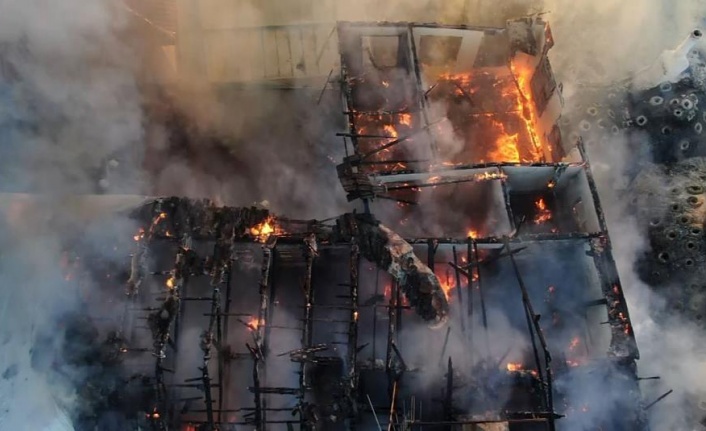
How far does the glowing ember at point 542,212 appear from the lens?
14.3m

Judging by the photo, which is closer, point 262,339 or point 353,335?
point 353,335

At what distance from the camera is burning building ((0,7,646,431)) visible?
11.8 metres

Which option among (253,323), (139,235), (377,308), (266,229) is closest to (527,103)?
(377,308)

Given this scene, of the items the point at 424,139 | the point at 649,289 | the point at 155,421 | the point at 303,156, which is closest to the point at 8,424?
the point at 155,421

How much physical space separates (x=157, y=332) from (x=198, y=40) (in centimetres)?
848

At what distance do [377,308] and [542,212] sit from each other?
4.70m

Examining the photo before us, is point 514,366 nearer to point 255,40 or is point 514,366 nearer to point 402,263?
point 402,263

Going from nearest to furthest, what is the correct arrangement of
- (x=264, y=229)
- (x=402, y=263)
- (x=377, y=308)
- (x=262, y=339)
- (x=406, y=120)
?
(x=262, y=339) < (x=402, y=263) < (x=377, y=308) < (x=264, y=229) < (x=406, y=120)

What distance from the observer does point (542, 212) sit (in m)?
14.3

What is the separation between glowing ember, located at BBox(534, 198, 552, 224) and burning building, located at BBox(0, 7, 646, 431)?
0.02 meters

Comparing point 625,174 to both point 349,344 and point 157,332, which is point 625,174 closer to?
point 349,344

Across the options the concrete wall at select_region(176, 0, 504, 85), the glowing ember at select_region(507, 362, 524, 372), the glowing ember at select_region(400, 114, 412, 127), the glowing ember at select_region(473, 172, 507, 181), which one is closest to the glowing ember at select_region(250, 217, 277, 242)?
the glowing ember at select_region(400, 114, 412, 127)

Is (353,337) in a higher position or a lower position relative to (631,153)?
lower

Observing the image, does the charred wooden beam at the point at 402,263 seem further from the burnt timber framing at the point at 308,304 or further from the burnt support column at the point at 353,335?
the burnt support column at the point at 353,335
